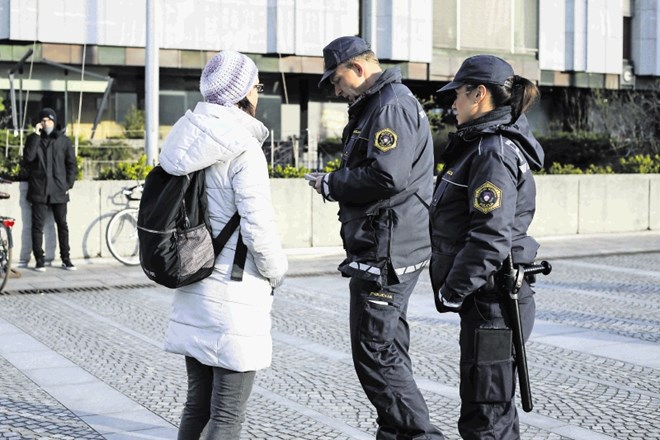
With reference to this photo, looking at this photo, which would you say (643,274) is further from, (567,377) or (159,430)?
(159,430)

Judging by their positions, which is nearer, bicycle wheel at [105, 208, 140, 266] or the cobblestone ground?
the cobblestone ground

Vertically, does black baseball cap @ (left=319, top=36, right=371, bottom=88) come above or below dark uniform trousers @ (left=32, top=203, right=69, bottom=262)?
above

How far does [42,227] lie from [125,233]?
110 centimetres

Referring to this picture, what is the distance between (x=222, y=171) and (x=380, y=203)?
87 centimetres

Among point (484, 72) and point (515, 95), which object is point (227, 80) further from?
point (515, 95)

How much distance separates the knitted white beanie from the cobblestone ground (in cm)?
213

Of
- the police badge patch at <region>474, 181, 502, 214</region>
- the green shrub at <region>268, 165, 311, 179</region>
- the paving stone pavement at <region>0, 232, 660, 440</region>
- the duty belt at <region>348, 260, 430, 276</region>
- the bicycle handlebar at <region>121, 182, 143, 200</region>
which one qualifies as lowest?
the paving stone pavement at <region>0, 232, 660, 440</region>

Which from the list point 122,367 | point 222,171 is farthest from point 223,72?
point 122,367

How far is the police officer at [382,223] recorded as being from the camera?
15.5ft

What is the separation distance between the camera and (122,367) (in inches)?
294

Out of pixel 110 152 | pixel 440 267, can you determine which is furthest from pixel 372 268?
pixel 110 152

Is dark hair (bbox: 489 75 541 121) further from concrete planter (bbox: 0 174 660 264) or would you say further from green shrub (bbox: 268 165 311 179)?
green shrub (bbox: 268 165 311 179)

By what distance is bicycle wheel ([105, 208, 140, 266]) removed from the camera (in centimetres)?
1338

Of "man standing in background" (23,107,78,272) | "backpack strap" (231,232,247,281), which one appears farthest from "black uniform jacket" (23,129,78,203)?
"backpack strap" (231,232,247,281)
